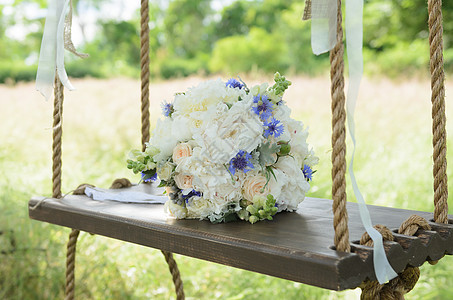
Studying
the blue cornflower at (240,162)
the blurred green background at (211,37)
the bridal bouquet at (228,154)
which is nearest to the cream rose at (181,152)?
the bridal bouquet at (228,154)

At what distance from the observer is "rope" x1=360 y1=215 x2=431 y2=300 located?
36.4 inches

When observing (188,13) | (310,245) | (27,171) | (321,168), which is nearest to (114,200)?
(310,245)

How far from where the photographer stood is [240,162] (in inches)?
40.7

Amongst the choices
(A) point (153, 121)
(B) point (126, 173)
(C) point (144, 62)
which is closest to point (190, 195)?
(C) point (144, 62)

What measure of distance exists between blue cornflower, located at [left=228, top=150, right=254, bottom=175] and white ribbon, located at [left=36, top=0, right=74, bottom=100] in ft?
1.74

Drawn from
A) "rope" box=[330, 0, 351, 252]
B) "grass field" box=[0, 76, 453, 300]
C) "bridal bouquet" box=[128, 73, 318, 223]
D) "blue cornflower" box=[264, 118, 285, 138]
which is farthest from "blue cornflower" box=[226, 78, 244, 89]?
"grass field" box=[0, 76, 453, 300]

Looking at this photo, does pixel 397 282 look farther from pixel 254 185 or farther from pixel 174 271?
pixel 174 271

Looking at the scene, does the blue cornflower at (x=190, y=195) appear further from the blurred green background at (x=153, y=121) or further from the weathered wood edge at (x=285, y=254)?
the blurred green background at (x=153, y=121)

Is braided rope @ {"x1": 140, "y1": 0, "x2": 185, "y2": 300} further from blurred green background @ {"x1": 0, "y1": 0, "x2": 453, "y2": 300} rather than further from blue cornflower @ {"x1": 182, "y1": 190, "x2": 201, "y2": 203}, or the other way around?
blue cornflower @ {"x1": 182, "y1": 190, "x2": 201, "y2": 203}

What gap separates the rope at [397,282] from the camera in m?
0.92

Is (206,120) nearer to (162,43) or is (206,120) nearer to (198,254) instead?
(198,254)

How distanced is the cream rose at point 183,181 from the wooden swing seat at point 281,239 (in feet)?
0.25

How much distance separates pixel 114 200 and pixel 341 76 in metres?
0.81

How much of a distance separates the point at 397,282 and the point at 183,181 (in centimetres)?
48
